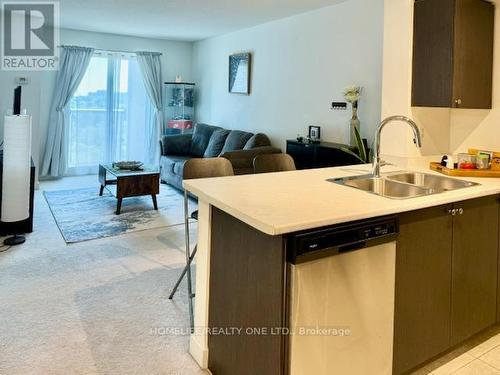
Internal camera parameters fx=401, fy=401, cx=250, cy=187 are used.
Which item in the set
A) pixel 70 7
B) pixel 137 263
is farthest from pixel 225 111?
pixel 137 263

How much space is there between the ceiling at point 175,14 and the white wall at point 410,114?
172cm

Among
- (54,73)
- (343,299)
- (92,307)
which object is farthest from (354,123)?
(54,73)

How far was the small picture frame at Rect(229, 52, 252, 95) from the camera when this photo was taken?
596 cm

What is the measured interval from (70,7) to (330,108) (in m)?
3.47

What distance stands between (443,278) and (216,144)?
4.51 meters

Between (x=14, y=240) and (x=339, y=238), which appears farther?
(x=14, y=240)

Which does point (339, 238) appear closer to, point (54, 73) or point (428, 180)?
point (428, 180)

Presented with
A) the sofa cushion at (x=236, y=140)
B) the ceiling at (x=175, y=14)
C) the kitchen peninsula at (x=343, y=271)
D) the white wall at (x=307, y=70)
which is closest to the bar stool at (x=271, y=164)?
the kitchen peninsula at (x=343, y=271)

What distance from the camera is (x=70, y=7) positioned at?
5.02 metres

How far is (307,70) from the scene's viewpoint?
483 centimetres

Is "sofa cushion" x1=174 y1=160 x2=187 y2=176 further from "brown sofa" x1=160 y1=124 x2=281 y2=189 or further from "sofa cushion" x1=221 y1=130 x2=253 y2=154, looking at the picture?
"sofa cushion" x1=221 y1=130 x2=253 y2=154

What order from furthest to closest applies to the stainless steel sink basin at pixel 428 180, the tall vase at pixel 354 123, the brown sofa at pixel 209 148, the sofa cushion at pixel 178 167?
the sofa cushion at pixel 178 167, the brown sofa at pixel 209 148, the tall vase at pixel 354 123, the stainless steel sink basin at pixel 428 180

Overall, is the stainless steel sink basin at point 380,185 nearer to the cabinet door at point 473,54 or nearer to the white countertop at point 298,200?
the white countertop at point 298,200

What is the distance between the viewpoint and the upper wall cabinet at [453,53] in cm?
251
